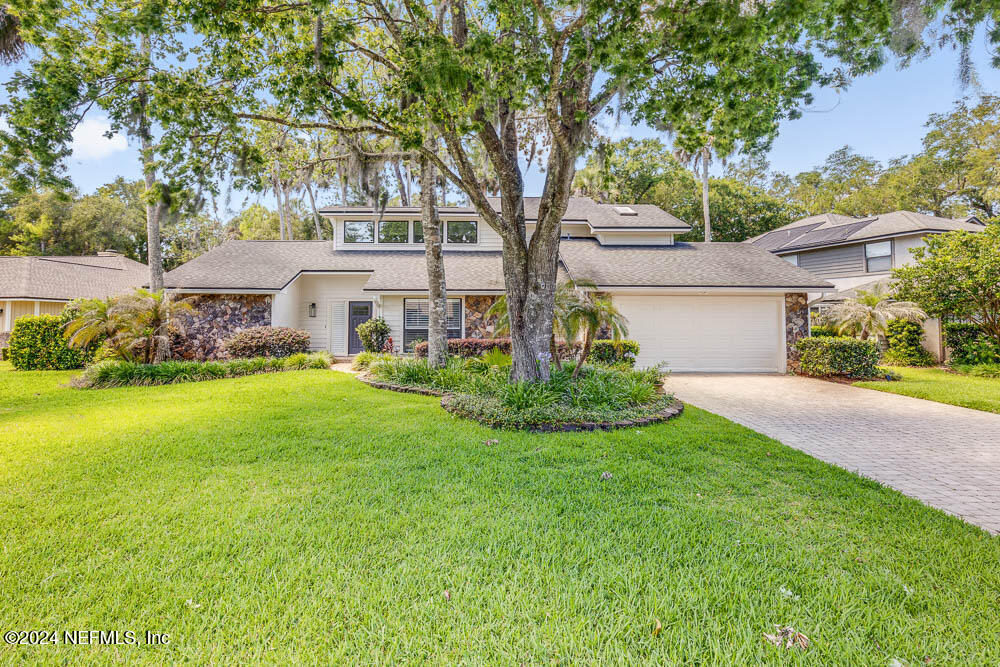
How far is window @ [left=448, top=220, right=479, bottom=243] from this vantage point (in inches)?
624

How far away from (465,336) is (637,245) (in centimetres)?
753

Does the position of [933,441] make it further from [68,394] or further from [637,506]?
[68,394]

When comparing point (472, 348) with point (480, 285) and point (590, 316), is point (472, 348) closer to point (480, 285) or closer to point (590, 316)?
point (480, 285)

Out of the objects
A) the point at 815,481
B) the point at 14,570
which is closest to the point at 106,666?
the point at 14,570

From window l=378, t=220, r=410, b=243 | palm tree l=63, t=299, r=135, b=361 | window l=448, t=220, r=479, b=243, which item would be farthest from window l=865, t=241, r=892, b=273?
palm tree l=63, t=299, r=135, b=361

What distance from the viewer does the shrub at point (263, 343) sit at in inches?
471

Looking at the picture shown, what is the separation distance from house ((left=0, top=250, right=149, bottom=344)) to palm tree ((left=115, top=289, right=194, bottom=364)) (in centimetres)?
690

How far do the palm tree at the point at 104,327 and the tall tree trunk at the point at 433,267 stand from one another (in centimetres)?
744

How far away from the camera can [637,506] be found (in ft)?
10.9

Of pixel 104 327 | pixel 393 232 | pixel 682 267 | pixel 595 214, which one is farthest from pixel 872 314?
pixel 104 327

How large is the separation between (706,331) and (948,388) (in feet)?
16.7

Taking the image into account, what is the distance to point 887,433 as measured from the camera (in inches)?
234

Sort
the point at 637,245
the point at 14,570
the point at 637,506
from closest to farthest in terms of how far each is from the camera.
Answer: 1. the point at 14,570
2. the point at 637,506
3. the point at 637,245

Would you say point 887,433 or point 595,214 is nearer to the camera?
point 887,433
